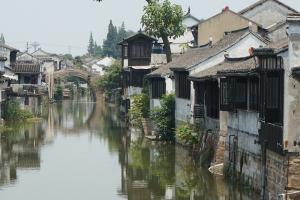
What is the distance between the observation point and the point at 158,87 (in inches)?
2279

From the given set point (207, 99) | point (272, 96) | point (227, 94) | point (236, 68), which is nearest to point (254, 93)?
point (236, 68)

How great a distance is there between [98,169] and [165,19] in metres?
32.0

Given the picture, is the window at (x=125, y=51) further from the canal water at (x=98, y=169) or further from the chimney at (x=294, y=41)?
the chimney at (x=294, y=41)

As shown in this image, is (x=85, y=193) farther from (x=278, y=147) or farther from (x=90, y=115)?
(x=90, y=115)

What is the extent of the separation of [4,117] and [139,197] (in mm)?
39284

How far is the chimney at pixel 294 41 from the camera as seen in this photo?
78.4 ft

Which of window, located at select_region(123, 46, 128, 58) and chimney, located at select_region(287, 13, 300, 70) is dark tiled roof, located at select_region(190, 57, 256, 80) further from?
window, located at select_region(123, 46, 128, 58)

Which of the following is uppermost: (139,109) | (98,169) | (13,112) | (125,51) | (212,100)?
(125,51)

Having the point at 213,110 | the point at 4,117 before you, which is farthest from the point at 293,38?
the point at 4,117

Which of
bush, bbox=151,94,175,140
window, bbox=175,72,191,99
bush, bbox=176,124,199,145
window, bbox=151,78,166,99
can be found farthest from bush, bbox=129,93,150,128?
bush, bbox=176,124,199,145

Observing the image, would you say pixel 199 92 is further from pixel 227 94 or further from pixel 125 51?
pixel 125 51

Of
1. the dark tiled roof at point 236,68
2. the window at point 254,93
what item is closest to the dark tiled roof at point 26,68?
the dark tiled roof at point 236,68

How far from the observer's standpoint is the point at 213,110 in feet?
129

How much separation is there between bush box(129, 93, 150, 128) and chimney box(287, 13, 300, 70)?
37.5 metres
